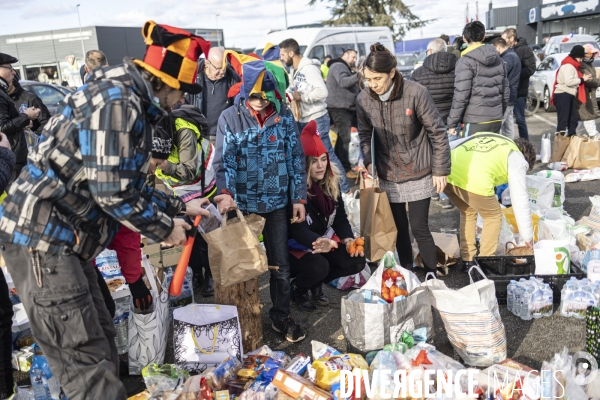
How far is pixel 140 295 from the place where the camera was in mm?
3223

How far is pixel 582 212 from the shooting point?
5852mm

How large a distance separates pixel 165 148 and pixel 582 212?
4652 mm

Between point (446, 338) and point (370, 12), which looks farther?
point (370, 12)

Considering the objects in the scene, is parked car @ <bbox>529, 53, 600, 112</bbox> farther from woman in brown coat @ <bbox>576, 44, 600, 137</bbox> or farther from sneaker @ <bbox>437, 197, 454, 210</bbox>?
sneaker @ <bbox>437, 197, 454, 210</bbox>

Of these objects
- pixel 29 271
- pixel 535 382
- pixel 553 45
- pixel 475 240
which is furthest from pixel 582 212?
pixel 553 45

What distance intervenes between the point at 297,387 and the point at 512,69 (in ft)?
20.7

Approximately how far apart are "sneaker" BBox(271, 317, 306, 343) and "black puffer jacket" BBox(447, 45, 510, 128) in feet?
11.1

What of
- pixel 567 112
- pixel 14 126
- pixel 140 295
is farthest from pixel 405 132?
pixel 567 112

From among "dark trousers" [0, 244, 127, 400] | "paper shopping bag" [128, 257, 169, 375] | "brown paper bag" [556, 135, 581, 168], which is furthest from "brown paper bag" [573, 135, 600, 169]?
"dark trousers" [0, 244, 127, 400]

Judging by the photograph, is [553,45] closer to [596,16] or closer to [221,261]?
[221,261]

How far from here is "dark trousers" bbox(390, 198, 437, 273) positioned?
4113mm

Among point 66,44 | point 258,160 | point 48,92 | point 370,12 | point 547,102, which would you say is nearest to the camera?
point 258,160

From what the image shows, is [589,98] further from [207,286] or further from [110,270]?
[110,270]

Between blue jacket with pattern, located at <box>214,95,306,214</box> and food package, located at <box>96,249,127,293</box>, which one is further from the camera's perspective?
food package, located at <box>96,249,127,293</box>
